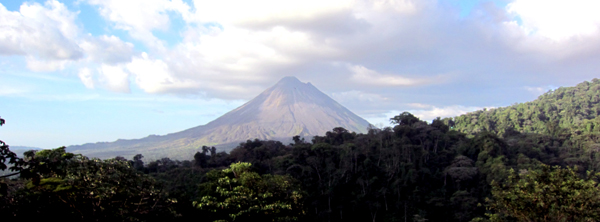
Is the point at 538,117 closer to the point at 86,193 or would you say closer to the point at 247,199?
the point at 247,199

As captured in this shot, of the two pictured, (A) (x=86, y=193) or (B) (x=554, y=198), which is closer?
(A) (x=86, y=193)

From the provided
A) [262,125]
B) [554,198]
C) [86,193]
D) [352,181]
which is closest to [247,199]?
[86,193]

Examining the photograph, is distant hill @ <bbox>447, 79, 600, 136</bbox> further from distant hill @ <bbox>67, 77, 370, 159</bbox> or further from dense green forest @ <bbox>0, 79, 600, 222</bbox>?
distant hill @ <bbox>67, 77, 370, 159</bbox>

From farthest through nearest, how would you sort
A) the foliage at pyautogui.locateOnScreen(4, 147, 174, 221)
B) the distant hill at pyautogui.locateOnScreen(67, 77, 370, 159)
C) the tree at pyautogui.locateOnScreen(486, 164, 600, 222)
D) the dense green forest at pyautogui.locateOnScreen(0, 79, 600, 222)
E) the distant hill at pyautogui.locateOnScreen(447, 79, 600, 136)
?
the distant hill at pyautogui.locateOnScreen(67, 77, 370, 159), the distant hill at pyautogui.locateOnScreen(447, 79, 600, 136), the tree at pyautogui.locateOnScreen(486, 164, 600, 222), the dense green forest at pyautogui.locateOnScreen(0, 79, 600, 222), the foliage at pyautogui.locateOnScreen(4, 147, 174, 221)

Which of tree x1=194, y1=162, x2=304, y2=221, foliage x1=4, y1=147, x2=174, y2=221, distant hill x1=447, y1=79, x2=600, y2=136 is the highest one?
distant hill x1=447, y1=79, x2=600, y2=136

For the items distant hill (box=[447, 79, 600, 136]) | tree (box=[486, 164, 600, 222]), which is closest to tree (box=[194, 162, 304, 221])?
tree (box=[486, 164, 600, 222])

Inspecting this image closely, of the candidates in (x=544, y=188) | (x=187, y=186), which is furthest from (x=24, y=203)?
(x=187, y=186)

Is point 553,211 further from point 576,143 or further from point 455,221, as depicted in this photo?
point 576,143
